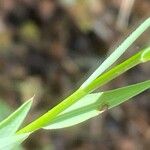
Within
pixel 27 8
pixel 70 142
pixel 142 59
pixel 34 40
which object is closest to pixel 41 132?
pixel 70 142

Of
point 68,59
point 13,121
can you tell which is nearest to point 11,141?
point 13,121

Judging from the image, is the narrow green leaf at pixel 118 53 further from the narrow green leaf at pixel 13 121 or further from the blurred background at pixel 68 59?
the blurred background at pixel 68 59

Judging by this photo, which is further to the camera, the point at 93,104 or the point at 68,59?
the point at 68,59

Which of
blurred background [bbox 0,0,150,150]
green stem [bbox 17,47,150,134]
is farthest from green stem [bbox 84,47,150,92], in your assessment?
blurred background [bbox 0,0,150,150]

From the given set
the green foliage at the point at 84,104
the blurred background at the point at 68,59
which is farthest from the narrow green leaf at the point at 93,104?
the blurred background at the point at 68,59

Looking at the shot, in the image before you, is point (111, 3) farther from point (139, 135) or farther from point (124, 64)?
point (124, 64)

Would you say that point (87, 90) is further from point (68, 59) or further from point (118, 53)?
point (68, 59)

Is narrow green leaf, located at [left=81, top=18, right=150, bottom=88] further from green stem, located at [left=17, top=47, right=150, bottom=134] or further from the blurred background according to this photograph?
the blurred background
